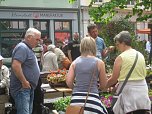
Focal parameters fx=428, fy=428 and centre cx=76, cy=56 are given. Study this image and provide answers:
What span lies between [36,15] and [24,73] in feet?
67.2

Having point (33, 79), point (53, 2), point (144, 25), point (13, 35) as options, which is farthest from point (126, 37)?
point (144, 25)

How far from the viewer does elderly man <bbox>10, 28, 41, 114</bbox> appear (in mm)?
6750

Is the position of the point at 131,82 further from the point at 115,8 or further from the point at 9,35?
the point at 9,35

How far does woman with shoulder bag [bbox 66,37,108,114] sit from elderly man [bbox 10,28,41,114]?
4.41 ft

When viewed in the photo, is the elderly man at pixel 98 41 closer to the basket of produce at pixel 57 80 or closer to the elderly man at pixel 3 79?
the basket of produce at pixel 57 80

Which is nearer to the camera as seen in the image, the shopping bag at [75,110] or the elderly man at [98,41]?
the shopping bag at [75,110]

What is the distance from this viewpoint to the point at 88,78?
218 inches

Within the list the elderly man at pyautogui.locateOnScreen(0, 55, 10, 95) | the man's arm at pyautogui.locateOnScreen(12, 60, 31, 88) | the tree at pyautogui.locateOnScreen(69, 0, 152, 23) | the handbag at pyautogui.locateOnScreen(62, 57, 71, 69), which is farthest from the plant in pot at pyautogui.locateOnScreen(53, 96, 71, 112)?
the tree at pyautogui.locateOnScreen(69, 0, 152, 23)

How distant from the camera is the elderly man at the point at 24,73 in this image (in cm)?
675

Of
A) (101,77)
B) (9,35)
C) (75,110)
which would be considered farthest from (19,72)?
(9,35)

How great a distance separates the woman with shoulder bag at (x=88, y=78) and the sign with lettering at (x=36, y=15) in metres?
20.6

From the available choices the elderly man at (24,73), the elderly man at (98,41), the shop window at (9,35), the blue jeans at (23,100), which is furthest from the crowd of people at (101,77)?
the shop window at (9,35)

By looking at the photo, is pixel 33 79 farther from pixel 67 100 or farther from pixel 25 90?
pixel 67 100

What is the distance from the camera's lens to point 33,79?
698 centimetres
